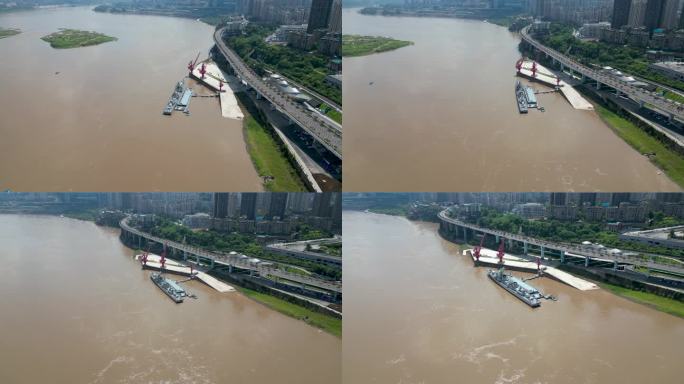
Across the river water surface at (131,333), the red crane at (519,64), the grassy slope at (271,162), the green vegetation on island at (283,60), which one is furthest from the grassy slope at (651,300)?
the green vegetation on island at (283,60)

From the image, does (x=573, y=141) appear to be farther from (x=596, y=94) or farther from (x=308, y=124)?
(x=308, y=124)

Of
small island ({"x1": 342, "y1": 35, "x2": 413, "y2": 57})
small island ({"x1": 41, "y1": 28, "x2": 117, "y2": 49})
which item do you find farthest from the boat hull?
small island ({"x1": 41, "y1": 28, "x2": 117, "y2": 49})

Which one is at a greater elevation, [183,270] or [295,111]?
[295,111]

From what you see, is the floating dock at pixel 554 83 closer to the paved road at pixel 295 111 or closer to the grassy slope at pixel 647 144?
the grassy slope at pixel 647 144

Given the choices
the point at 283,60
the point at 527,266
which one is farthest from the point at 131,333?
the point at 283,60

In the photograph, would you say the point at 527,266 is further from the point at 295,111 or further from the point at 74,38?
the point at 74,38

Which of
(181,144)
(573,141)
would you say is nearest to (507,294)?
(573,141)
